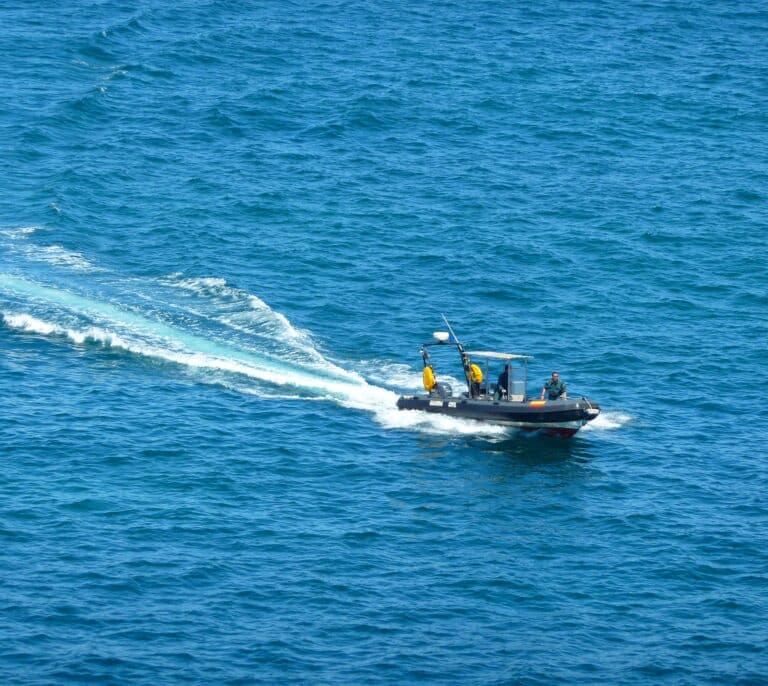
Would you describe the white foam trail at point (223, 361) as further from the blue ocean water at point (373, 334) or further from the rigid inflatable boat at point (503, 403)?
the rigid inflatable boat at point (503, 403)

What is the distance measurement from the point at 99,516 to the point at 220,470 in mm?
6141

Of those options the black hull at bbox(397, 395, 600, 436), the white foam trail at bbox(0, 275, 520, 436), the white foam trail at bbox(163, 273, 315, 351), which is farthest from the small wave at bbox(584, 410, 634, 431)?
the white foam trail at bbox(163, 273, 315, 351)

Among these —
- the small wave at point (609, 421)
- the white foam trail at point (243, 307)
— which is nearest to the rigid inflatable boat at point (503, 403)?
the small wave at point (609, 421)

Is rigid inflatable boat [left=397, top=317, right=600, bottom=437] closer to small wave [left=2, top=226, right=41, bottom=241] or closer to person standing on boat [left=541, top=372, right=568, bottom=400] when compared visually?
Answer: person standing on boat [left=541, top=372, right=568, bottom=400]

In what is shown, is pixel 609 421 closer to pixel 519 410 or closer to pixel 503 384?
pixel 519 410

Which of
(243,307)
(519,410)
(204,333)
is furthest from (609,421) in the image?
(243,307)

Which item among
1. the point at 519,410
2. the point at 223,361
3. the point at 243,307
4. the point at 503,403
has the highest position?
the point at 243,307

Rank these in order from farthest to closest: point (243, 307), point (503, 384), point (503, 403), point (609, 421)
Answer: point (243, 307)
point (503, 384)
point (609, 421)
point (503, 403)

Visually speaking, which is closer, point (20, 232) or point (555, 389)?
point (555, 389)

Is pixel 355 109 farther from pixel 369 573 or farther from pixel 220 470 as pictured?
pixel 369 573

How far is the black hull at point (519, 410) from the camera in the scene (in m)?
64.3

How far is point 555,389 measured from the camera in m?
65.6

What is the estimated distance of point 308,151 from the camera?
97.9m

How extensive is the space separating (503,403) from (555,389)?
2428 millimetres
